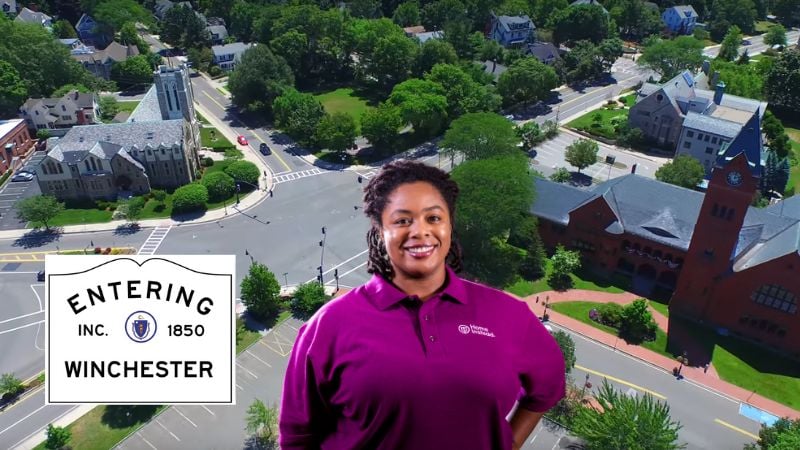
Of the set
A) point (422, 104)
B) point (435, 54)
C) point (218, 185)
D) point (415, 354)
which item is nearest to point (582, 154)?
point (422, 104)

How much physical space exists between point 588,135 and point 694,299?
4334cm

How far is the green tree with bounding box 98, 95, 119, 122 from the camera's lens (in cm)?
9131

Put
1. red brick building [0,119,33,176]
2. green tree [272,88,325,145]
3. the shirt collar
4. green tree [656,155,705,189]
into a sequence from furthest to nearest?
green tree [272,88,325,145] → red brick building [0,119,33,176] → green tree [656,155,705,189] → the shirt collar

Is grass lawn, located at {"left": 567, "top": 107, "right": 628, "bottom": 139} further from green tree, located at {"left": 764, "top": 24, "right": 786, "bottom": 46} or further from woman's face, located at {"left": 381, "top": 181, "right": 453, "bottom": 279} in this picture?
woman's face, located at {"left": 381, "top": 181, "right": 453, "bottom": 279}

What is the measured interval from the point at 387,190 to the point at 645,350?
45.3m

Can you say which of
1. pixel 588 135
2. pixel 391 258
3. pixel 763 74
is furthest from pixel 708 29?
pixel 391 258

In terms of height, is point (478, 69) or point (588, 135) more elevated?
point (478, 69)

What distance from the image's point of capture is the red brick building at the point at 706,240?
44.2m

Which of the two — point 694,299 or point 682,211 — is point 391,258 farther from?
point 682,211

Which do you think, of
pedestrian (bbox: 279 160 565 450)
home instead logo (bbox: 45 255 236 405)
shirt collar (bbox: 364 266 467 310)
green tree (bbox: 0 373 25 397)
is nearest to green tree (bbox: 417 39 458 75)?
green tree (bbox: 0 373 25 397)

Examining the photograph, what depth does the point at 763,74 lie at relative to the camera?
103312 millimetres

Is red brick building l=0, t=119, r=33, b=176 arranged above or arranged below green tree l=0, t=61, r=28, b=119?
below

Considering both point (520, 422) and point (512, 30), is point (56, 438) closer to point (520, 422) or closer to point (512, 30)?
point (520, 422)

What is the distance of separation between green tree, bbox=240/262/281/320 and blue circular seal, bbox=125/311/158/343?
110 feet
